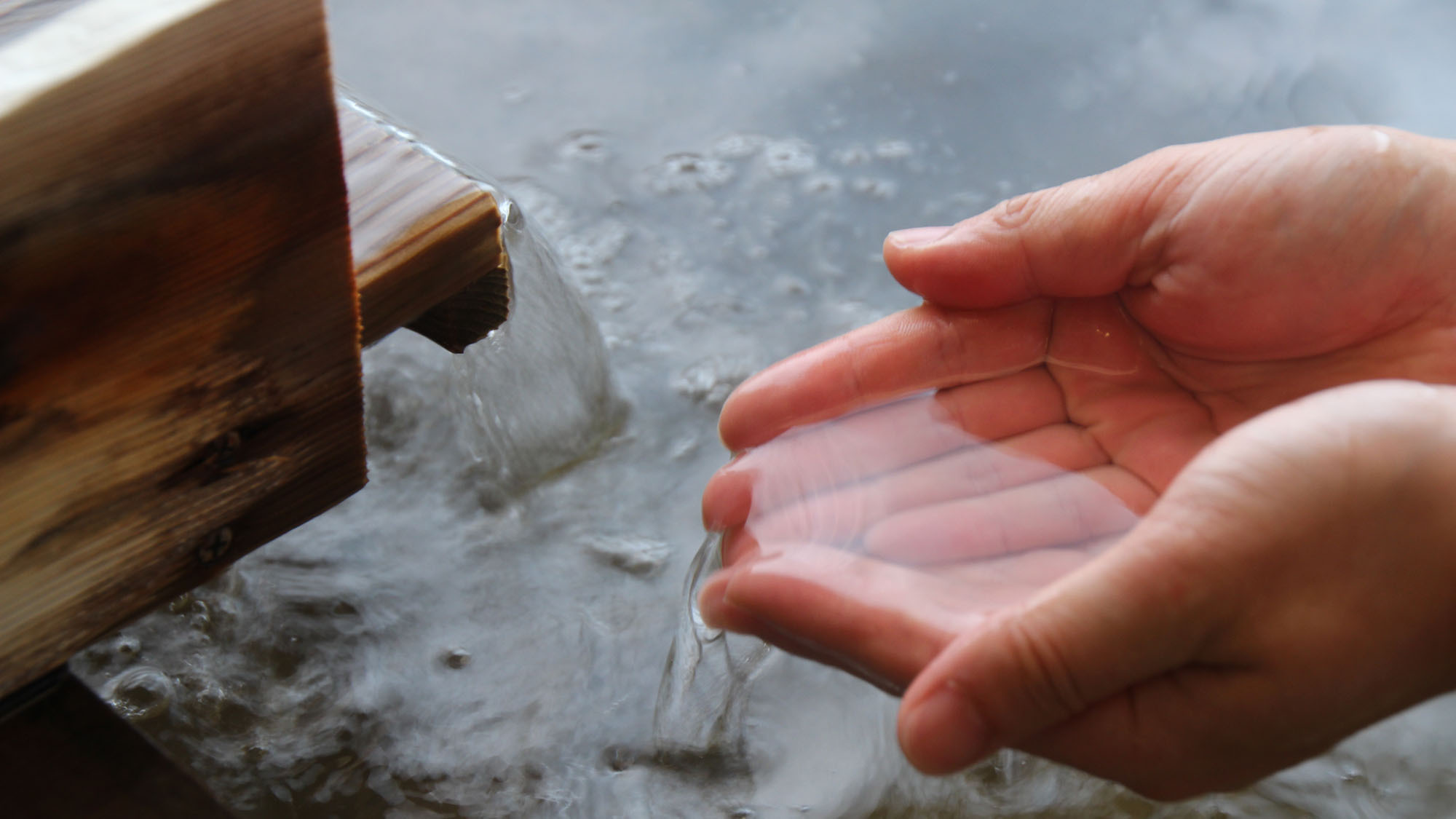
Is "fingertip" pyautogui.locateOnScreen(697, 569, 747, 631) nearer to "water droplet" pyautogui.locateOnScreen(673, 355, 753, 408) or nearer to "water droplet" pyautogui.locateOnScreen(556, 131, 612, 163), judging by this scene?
"water droplet" pyautogui.locateOnScreen(673, 355, 753, 408)

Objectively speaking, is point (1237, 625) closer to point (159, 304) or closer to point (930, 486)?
point (930, 486)

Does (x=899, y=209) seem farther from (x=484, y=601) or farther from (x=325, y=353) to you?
(x=325, y=353)

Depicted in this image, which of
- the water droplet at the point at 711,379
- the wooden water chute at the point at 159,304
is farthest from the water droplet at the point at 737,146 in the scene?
the wooden water chute at the point at 159,304

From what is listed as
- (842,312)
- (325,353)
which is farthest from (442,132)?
(325,353)

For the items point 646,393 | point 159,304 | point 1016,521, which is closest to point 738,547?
point 1016,521

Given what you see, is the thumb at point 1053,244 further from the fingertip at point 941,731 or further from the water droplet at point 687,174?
the water droplet at point 687,174

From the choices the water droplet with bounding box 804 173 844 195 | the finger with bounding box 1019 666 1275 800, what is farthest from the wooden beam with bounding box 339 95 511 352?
the water droplet with bounding box 804 173 844 195
